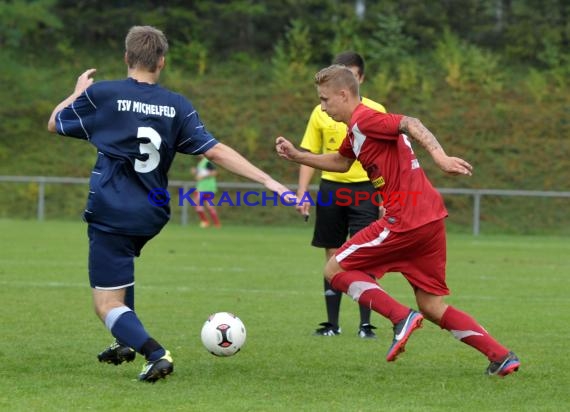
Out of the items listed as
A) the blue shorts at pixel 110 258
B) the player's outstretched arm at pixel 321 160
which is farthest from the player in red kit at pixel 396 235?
the blue shorts at pixel 110 258

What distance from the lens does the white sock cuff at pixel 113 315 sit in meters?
6.34

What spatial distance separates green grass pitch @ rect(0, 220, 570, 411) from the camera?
580 centimetres

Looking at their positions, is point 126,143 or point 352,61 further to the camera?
point 352,61

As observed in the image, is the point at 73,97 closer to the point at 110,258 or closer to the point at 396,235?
the point at 110,258

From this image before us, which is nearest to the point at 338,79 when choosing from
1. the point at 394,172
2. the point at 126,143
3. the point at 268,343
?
the point at 394,172

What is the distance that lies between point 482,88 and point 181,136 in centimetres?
2585

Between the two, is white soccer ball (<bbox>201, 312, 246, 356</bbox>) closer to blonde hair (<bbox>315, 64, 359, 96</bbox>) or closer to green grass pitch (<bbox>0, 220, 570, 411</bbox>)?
green grass pitch (<bbox>0, 220, 570, 411</bbox>)

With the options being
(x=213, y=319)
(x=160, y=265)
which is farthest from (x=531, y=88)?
(x=213, y=319)

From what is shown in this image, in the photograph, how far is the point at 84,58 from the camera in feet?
121

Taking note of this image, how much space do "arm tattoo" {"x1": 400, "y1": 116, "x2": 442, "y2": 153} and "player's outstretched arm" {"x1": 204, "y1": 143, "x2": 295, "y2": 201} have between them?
77 centimetres

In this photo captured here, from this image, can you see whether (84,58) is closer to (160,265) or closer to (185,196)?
(185,196)

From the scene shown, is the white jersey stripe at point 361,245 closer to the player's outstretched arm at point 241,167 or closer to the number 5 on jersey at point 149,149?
the player's outstretched arm at point 241,167

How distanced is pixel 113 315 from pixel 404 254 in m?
1.79

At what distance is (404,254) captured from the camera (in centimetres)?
652
